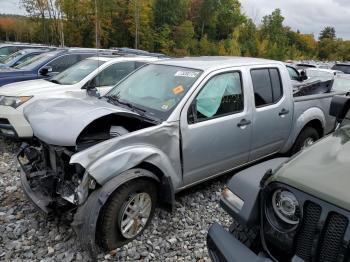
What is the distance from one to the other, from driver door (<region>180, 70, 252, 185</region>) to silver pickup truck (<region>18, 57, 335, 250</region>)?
1 cm

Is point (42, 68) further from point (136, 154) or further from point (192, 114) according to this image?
point (136, 154)

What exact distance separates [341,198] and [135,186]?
187cm

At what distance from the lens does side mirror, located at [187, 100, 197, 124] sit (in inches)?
136

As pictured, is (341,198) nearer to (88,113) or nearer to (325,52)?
(88,113)

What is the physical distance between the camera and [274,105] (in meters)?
4.39

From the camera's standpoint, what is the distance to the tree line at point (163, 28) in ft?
119

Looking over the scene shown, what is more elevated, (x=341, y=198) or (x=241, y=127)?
(x=341, y=198)

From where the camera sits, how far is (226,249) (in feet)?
6.52

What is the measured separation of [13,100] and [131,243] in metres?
3.73

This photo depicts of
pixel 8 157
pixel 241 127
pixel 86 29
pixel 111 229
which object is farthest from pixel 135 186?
pixel 86 29

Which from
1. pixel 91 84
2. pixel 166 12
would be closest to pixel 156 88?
pixel 91 84

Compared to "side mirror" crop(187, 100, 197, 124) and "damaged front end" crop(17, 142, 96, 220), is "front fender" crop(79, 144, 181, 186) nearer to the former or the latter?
"damaged front end" crop(17, 142, 96, 220)

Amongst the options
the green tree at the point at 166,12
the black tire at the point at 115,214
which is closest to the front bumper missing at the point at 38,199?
the black tire at the point at 115,214

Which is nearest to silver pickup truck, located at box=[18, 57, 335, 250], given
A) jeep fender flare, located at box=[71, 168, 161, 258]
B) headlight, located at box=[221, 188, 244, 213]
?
jeep fender flare, located at box=[71, 168, 161, 258]
